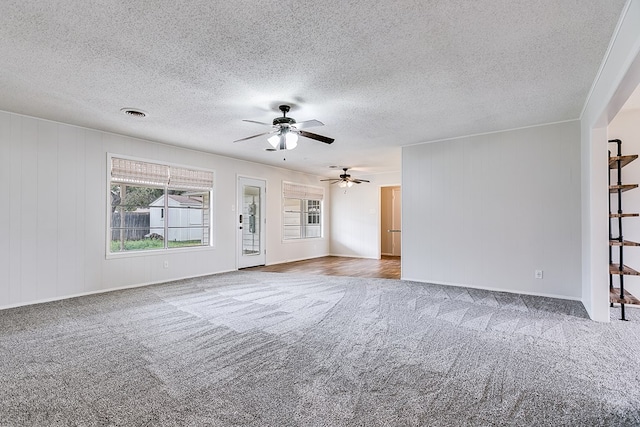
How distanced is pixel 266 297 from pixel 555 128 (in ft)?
15.3

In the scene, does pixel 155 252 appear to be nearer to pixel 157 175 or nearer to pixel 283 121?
pixel 157 175

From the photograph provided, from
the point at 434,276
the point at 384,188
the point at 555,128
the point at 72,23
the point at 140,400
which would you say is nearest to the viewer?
the point at 140,400

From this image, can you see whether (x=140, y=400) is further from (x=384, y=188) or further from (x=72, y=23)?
(x=384, y=188)

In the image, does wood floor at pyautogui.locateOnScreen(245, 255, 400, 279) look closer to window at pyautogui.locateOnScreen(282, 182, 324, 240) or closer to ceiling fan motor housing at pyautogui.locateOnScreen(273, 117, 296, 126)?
window at pyautogui.locateOnScreen(282, 182, 324, 240)

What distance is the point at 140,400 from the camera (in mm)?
2043

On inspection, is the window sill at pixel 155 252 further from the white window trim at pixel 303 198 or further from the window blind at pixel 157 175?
the white window trim at pixel 303 198

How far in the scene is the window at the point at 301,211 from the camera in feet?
28.0

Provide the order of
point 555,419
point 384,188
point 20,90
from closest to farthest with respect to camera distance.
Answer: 1. point 555,419
2. point 20,90
3. point 384,188

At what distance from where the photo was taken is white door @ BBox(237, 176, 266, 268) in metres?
7.17

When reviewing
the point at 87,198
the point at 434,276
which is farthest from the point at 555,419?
the point at 87,198

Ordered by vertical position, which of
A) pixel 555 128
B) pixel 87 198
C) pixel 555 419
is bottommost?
pixel 555 419

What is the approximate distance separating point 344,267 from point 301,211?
234 cm

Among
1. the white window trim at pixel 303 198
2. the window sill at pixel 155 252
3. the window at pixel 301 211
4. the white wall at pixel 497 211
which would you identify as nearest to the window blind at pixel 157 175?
the window sill at pixel 155 252

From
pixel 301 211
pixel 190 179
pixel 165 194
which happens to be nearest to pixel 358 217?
pixel 301 211
